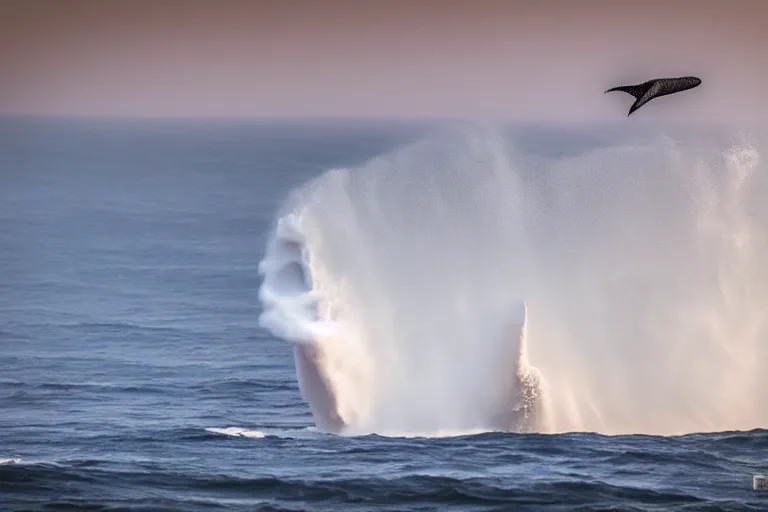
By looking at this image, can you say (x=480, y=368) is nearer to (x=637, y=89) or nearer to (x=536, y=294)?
(x=536, y=294)

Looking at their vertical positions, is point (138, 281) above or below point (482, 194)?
above

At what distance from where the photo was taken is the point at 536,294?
35.7 meters

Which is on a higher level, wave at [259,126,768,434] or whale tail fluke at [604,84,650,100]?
whale tail fluke at [604,84,650,100]

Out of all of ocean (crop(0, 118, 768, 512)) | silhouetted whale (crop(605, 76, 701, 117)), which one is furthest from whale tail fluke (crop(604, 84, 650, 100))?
ocean (crop(0, 118, 768, 512))

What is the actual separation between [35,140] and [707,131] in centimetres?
8373

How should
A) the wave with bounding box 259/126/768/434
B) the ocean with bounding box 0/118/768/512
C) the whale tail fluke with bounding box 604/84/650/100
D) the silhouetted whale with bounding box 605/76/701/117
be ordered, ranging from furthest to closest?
the wave with bounding box 259/126/768/434 → the whale tail fluke with bounding box 604/84/650/100 → the silhouetted whale with bounding box 605/76/701/117 → the ocean with bounding box 0/118/768/512

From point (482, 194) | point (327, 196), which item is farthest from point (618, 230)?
point (327, 196)

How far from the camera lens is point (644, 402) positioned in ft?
112

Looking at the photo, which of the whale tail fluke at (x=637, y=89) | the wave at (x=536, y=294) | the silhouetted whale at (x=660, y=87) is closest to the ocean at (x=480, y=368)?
the wave at (x=536, y=294)

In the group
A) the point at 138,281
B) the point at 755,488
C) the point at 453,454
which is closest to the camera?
the point at 755,488

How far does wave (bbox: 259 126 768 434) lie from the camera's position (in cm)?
3225

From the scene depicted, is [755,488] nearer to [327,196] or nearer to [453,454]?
[453,454]

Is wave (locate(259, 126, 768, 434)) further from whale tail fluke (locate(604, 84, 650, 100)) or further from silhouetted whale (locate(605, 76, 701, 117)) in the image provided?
silhouetted whale (locate(605, 76, 701, 117))

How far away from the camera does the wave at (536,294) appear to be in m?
32.2
